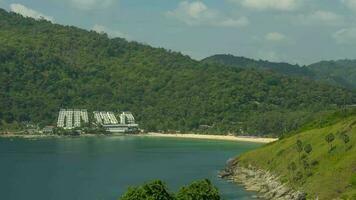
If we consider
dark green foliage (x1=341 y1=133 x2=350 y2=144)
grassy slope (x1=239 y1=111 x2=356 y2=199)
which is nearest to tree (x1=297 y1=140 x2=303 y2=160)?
grassy slope (x1=239 y1=111 x2=356 y2=199)

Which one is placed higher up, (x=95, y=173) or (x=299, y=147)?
(x=299, y=147)

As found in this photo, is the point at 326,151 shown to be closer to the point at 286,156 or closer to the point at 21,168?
the point at 286,156

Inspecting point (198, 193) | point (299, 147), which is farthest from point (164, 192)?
point (299, 147)

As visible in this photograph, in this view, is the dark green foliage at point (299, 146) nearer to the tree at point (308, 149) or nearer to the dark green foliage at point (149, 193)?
the tree at point (308, 149)

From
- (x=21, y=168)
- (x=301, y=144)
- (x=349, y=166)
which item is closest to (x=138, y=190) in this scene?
(x=349, y=166)

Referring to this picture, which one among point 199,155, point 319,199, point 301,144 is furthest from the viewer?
point 199,155

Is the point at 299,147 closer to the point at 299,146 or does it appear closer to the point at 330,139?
the point at 299,146

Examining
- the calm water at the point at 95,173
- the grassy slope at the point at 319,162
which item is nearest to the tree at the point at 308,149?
the grassy slope at the point at 319,162
